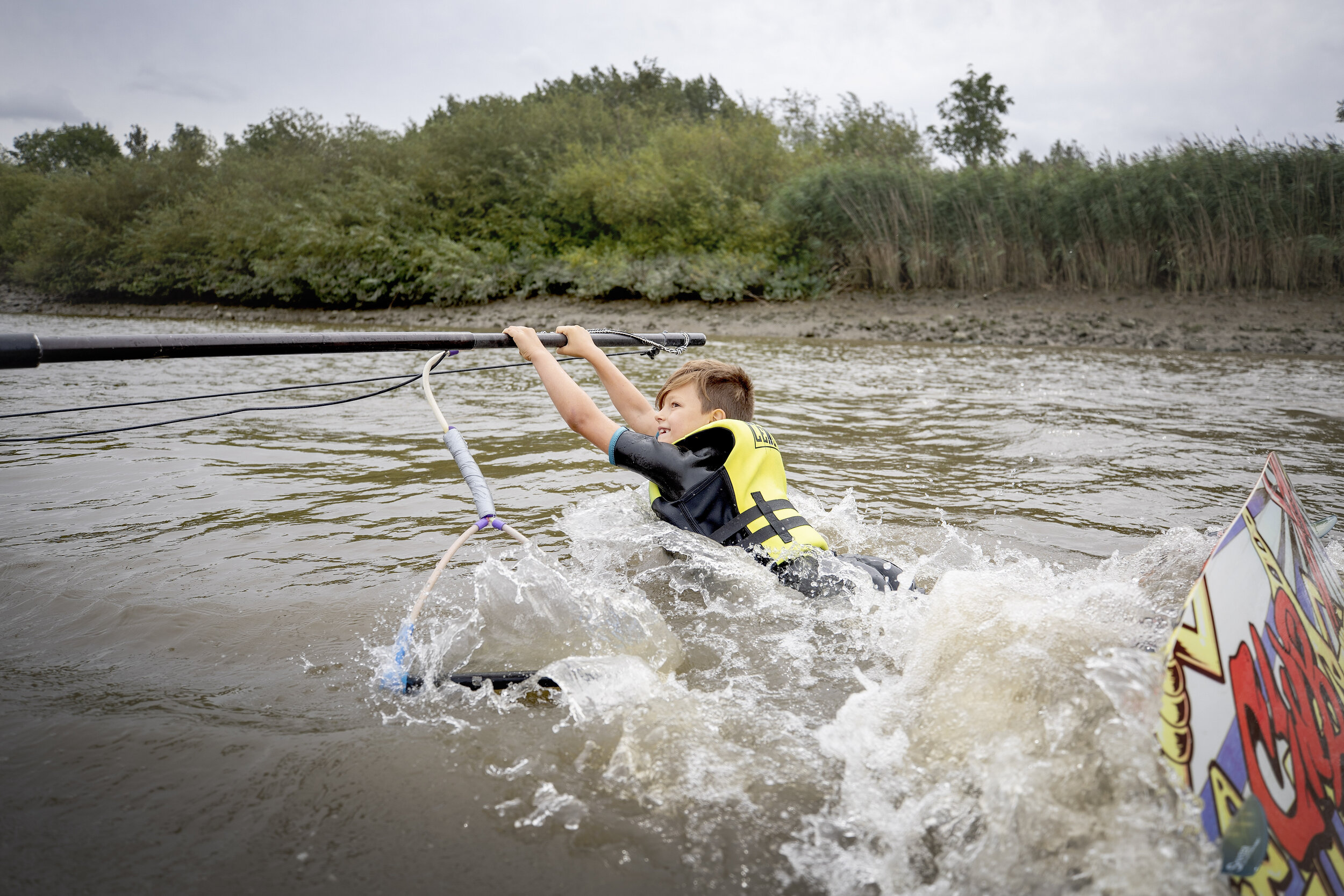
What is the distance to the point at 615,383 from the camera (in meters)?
3.97

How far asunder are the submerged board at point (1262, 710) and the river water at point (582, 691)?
0.08m

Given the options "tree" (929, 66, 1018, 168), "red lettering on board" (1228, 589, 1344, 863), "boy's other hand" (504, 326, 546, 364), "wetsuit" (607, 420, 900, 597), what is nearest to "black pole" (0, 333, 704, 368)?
"boy's other hand" (504, 326, 546, 364)

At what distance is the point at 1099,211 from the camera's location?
16125 millimetres

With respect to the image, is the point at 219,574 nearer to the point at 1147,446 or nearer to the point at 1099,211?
the point at 1147,446

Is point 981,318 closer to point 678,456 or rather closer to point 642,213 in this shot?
point 642,213

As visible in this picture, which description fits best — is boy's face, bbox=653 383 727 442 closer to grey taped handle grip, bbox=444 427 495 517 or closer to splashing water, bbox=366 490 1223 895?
splashing water, bbox=366 490 1223 895

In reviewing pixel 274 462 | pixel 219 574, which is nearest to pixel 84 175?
pixel 274 462

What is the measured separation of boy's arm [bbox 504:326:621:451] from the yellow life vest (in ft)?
1.11

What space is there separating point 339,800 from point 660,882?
0.79 meters

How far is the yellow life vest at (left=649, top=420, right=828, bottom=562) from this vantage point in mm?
3053

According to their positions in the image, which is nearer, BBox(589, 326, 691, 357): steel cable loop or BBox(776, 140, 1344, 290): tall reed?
BBox(589, 326, 691, 357): steel cable loop

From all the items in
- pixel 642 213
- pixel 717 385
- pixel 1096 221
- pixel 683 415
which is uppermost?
pixel 642 213

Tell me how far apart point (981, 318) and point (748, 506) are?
14.0 metres

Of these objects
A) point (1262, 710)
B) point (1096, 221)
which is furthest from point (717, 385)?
point (1096, 221)
